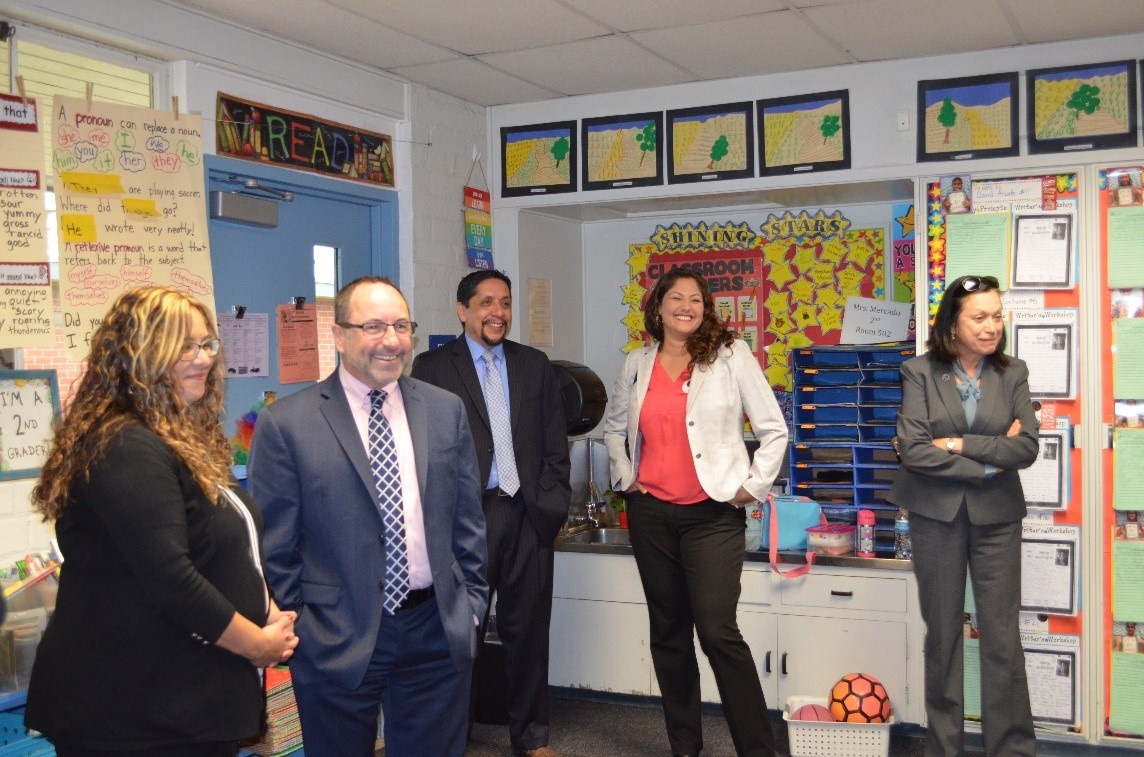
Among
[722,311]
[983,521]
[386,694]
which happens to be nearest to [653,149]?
[722,311]

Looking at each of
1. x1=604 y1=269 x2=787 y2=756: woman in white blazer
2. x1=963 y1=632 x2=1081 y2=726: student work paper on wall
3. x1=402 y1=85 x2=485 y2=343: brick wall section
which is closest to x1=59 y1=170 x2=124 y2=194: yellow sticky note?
x1=402 y1=85 x2=485 y2=343: brick wall section

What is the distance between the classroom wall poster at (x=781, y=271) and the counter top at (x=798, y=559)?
1070 mm

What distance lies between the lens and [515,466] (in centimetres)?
392

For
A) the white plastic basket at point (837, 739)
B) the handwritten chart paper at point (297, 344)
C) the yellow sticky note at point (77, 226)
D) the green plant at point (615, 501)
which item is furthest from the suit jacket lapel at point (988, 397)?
the yellow sticky note at point (77, 226)

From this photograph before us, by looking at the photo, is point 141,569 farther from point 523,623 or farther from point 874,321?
point 874,321

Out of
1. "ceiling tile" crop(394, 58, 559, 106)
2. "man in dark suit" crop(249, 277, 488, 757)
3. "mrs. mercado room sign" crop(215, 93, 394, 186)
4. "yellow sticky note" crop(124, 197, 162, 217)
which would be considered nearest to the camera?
"man in dark suit" crop(249, 277, 488, 757)

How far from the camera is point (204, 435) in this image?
2.13m

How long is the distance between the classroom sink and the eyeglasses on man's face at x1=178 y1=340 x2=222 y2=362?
2.84 m

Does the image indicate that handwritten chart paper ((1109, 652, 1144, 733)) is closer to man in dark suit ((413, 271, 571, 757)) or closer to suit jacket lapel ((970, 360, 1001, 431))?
suit jacket lapel ((970, 360, 1001, 431))

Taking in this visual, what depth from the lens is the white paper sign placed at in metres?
4.96

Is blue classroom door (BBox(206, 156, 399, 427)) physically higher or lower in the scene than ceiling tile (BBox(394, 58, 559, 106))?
lower

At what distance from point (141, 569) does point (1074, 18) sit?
3.52 meters

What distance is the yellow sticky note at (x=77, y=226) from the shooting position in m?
3.19

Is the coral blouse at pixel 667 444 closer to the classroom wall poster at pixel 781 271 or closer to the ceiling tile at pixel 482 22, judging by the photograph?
the ceiling tile at pixel 482 22
